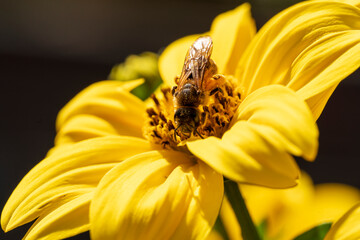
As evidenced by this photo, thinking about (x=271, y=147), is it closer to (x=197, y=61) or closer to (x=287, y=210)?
(x=197, y=61)

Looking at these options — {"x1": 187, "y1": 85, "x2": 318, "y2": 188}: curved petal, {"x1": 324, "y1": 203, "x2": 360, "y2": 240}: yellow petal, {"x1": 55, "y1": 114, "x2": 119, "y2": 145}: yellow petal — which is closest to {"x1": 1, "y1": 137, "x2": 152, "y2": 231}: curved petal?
{"x1": 55, "y1": 114, "x2": 119, "y2": 145}: yellow petal

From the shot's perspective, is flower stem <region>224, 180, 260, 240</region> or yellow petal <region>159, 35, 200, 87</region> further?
yellow petal <region>159, 35, 200, 87</region>

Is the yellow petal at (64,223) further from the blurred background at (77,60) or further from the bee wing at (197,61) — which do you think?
the blurred background at (77,60)

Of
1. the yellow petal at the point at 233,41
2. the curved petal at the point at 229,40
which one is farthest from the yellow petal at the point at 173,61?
the yellow petal at the point at 233,41

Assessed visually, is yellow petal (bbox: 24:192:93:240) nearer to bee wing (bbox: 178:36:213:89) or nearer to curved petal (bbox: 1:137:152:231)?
curved petal (bbox: 1:137:152:231)

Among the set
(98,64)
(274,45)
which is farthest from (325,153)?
(274,45)

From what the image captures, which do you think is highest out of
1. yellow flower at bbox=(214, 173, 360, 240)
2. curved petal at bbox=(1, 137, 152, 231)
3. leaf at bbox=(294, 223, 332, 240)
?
curved petal at bbox=(1, 137, 152, 231)

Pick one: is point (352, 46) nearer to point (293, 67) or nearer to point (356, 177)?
point (293, 67)
